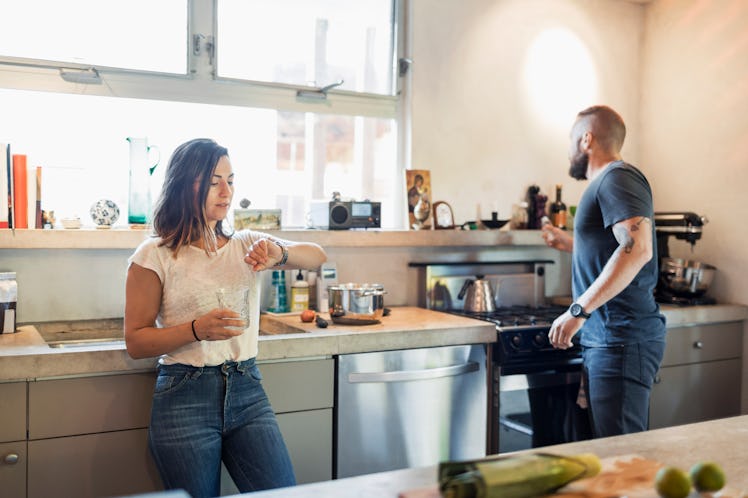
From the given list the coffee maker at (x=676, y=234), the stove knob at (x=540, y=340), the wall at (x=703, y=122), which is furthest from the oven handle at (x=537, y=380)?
the wall at (x=703, y=122)

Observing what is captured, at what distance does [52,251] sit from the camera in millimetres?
2734

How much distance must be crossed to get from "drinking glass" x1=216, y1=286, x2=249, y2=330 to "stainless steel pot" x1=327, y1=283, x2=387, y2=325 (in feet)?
2.46

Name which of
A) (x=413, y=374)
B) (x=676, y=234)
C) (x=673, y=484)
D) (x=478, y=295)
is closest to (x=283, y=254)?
(x=413, y=374)

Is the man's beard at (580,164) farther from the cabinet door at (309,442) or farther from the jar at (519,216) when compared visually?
the cabinet door at (309,442)

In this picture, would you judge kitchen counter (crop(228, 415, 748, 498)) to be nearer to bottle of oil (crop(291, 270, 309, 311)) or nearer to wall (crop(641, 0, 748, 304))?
bottle of oil (crop(291, 270, 309, 311))

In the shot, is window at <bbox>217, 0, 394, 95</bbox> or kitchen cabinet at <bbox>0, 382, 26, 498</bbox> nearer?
kitchen cabinet at <bbox>0, 382, 26, 498</bbox>

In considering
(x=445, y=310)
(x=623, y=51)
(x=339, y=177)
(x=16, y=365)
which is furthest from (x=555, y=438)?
(x=623, y=51)

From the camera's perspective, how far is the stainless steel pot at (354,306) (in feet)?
→ 9.04

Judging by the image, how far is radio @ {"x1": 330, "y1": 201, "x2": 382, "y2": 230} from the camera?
10.3 ft

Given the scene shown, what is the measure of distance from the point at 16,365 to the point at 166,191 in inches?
25.5

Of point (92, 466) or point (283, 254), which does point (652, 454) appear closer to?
point (283, 254)

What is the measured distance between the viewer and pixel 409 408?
2658 millimetres

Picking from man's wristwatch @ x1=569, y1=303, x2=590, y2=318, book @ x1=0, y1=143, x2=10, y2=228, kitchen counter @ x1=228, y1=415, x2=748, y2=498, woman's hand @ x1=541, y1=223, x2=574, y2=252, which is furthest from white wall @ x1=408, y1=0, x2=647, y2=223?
kitchen counter @ x1=228, y1=415, x2=748, y2=498

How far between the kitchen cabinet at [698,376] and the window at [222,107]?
1.44 metres
